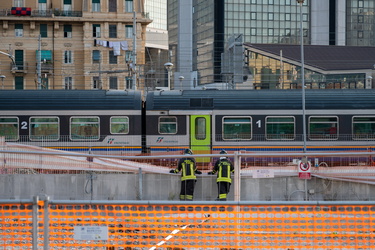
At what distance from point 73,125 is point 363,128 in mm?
11465

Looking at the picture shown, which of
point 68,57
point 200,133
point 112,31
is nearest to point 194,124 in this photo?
point 200,133

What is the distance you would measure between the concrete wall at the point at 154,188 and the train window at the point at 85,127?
34.1ft

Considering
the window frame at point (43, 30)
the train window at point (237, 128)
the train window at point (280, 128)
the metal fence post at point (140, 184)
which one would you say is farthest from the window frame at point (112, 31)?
the metal fence post at point (140, 184)

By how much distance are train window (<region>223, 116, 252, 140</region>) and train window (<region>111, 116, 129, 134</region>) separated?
3.87 metres

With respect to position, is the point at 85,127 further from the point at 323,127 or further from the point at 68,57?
the point at 68,57

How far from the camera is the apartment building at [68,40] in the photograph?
69812 mm

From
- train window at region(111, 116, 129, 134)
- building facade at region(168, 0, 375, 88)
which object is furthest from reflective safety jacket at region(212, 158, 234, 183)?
A: building facade at region(168, 0, 375, 88)

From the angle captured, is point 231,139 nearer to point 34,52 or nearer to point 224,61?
point 224,61

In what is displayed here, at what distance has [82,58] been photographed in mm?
70562

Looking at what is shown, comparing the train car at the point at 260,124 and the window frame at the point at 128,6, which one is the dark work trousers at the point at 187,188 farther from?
the window frame at the point at 128,6

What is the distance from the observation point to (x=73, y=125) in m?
26.1

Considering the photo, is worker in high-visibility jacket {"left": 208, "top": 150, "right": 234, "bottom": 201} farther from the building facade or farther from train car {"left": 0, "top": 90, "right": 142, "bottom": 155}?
the building facade

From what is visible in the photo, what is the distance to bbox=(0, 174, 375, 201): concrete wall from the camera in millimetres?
15062

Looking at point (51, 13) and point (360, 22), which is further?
point (360, 22)
